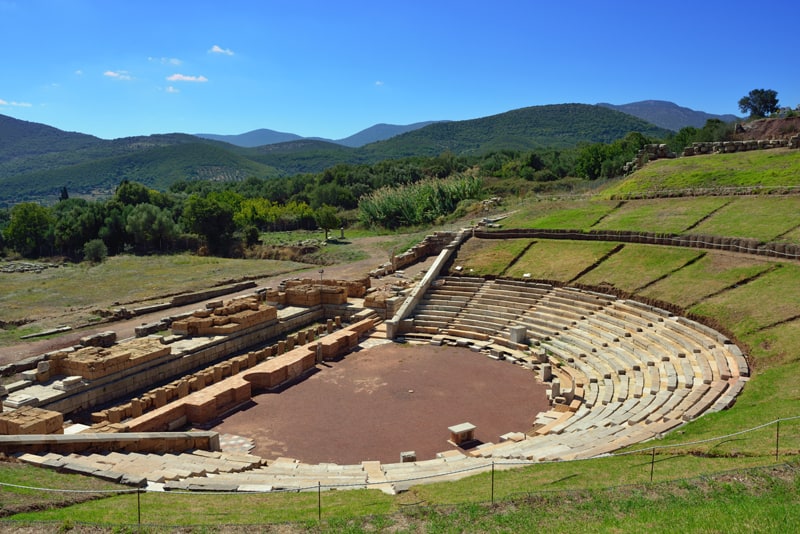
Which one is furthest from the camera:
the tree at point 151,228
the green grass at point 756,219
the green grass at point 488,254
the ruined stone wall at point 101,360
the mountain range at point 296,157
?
the mountain range at point 296,157

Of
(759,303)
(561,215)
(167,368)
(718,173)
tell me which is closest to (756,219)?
(759,303)

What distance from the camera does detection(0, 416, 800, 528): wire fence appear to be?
9547 millimetres

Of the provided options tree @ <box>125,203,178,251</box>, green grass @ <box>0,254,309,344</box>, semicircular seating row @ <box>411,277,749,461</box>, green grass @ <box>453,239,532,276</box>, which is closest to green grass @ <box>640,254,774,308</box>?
semicircular seating row @ <box>411,277,749,461</box>

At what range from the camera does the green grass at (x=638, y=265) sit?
2670 cm

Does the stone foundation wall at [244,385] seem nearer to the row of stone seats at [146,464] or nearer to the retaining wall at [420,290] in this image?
the retaining wall at [420,290]

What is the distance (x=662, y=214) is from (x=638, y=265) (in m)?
7.81

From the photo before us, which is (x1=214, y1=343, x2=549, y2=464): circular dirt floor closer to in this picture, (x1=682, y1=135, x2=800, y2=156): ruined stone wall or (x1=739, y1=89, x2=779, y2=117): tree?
(x1=682, y1=135, x2=800, y2=156): ruined stone wall

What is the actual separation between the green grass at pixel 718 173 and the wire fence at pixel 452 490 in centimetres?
2929

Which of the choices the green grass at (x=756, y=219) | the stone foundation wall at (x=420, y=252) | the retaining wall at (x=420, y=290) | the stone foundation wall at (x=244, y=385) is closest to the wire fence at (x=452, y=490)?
the stone foundation wall at (x=244, y=385)

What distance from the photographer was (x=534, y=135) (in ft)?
567

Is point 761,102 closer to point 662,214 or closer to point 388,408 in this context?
point 662,214

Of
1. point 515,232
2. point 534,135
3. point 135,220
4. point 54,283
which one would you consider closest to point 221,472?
point 515,232

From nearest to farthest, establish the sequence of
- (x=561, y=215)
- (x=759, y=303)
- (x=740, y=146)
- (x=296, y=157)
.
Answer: (x=759, y=303) → (x=561, y=215) → (x=740, y=146) → (x=296, y=157)

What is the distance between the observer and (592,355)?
22.6 m
